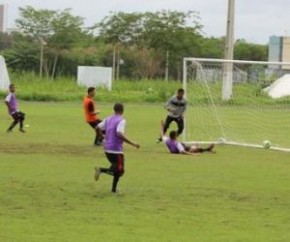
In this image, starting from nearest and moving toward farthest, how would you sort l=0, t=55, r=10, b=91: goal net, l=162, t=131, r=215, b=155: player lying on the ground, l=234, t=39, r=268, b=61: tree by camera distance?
l=162, t=131, r=215, b=155: player lying on the ground, l=0, t=55, r=10, b=91: goal net, l=234, t=39, r=268, b=61: tree

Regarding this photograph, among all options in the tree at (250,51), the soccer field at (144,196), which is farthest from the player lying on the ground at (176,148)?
the tree at (250,51)

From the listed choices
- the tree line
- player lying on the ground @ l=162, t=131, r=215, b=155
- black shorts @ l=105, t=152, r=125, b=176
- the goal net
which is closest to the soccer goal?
player lying on the ground @ l=162, t=131, r=215, b=155

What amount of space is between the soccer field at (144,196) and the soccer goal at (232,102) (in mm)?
4609

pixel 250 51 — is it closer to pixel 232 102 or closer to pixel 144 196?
pixel 232 102

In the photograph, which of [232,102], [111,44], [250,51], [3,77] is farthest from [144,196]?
[250,51]

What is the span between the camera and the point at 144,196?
12609mm

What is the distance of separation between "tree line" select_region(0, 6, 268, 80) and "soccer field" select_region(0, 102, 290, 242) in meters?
52.5

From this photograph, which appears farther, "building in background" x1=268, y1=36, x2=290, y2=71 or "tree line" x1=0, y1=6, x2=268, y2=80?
"building in background" x1=268, y1=36, x2=290, y2=71

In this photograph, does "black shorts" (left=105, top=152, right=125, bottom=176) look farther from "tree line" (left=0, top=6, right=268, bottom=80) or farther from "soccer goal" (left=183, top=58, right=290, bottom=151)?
"tree line" (left=0, top=6, right=268, bottom=80)

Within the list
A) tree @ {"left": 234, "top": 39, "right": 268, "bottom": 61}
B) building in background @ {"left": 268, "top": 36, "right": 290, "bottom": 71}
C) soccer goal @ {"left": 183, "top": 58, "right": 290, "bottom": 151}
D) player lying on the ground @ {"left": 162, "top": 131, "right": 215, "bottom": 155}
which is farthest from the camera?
tree @ {"left": 234, "top": 39, "right": 268, "bottom": 61}

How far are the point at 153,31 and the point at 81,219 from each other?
6488 centimetres

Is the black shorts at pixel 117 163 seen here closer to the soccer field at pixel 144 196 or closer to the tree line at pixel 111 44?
the soccer field at pixel 144 196

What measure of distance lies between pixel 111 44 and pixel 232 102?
50.8m

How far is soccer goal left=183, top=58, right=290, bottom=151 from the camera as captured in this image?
26.1 m
